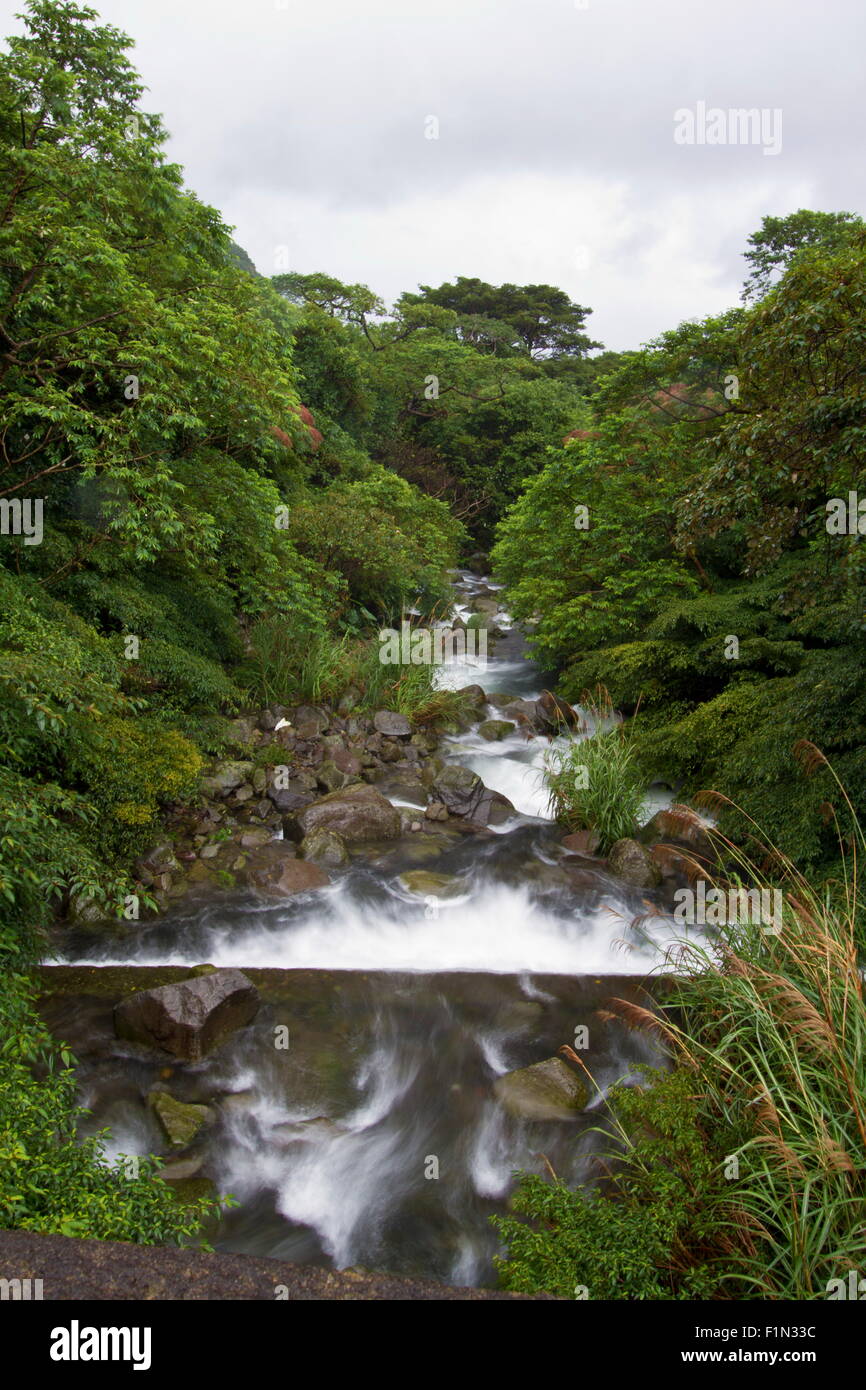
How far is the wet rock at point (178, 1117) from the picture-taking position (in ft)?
15.9

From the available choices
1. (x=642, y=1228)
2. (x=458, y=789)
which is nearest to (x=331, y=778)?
(x=458, y=789)

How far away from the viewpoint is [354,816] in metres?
8.81

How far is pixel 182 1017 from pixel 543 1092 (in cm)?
260

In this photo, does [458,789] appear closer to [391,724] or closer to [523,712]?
[391,724]

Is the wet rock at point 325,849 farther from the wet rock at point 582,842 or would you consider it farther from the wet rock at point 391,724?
the wet rock at point 391,724

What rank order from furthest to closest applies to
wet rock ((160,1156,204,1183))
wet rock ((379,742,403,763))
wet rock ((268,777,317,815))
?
1. wet rock ((379,742,403,763))
2. wet rock ((268,777,317,815))
3. wet rock ((160,1156,204,1183))

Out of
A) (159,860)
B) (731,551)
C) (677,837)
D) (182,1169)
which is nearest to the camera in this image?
(182,1169)

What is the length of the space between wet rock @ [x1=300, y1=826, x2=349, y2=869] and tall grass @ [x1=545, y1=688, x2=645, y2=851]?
2660mm

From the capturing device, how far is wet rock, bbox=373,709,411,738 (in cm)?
1088

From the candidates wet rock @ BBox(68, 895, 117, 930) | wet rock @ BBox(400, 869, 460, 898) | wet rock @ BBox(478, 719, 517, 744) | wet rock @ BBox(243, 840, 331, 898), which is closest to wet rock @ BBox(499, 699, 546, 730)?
wet rock @ BBox(478, 719, 517, 744)

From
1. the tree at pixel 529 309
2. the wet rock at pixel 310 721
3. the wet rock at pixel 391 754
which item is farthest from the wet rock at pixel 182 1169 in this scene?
the tree at pixel 529 309

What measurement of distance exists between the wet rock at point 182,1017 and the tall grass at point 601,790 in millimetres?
4621

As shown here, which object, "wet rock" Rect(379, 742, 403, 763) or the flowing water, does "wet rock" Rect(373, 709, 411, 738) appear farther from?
the flowing water

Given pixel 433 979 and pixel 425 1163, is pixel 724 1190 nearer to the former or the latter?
pixel 425 1163
